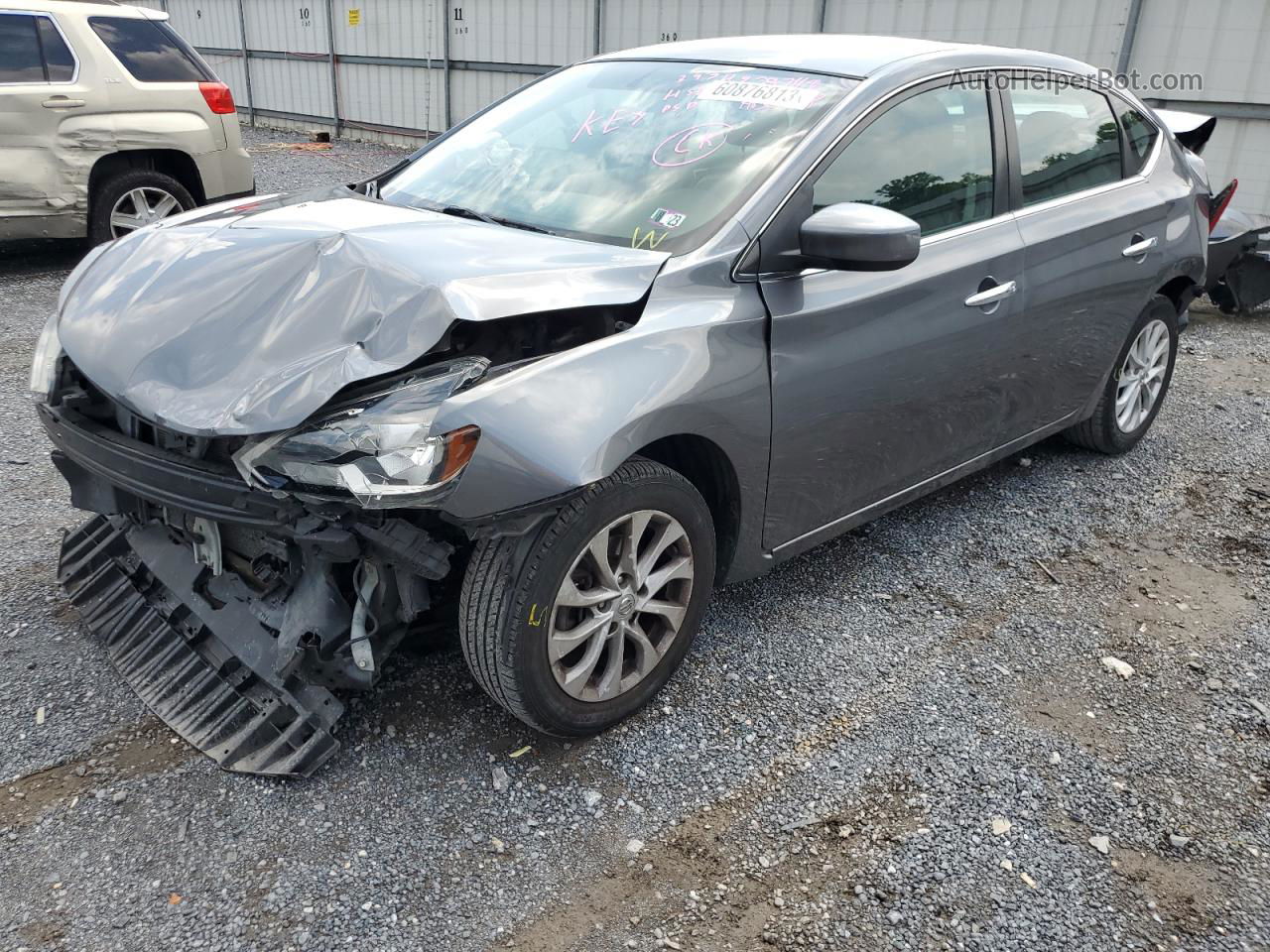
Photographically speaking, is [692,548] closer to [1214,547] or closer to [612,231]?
[612,231]

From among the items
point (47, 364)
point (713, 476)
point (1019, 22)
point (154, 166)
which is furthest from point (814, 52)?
point (1019, 22)

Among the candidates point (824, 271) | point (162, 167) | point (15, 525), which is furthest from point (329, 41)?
point (824, 271)

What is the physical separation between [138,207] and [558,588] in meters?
6.48

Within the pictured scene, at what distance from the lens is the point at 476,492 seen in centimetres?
222

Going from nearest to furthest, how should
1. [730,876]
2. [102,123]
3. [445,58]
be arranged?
1. [730,876]
2. [102,123]
3. [445,58]

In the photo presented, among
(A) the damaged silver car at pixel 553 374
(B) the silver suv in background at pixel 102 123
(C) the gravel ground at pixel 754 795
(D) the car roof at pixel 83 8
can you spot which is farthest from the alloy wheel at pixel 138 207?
(A) the damaged silver car at pixel 553 374

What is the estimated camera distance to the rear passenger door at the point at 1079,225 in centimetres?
367

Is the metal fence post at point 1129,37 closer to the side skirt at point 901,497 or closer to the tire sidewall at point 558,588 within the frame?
the side skirt at point 901,497

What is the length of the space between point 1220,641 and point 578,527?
94.9 inches

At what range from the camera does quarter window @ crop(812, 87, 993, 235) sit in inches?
118

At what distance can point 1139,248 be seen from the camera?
4188 mm

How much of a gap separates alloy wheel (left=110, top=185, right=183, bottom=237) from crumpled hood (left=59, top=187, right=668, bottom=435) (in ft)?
16.6

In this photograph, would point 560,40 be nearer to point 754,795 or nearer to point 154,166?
Answer: point 154,166
